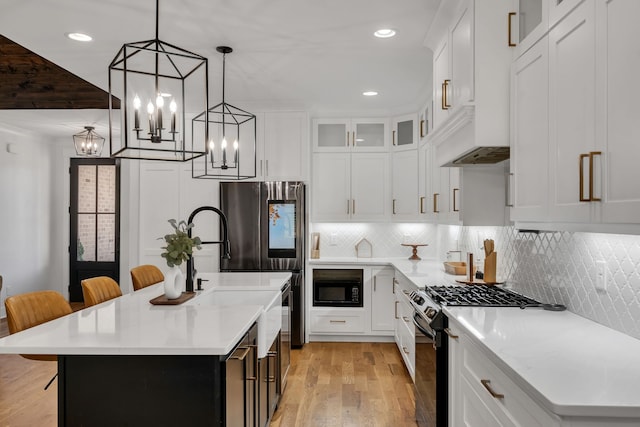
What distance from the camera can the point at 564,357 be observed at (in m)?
1.57

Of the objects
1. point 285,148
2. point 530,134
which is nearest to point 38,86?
point 285,148

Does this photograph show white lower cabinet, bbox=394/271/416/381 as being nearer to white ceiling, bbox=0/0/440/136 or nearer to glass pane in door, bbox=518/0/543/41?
white ceiling, bbox=0/0/440/136

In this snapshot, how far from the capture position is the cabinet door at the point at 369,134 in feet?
18.0

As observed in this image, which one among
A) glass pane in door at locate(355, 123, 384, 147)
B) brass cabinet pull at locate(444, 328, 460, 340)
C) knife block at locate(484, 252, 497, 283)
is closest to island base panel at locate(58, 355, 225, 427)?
brass cabinet pull at locate(444, 328, 460, 340)

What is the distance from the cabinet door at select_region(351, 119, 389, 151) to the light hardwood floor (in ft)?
7.48

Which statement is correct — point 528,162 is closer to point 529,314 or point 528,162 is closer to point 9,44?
point 529,314

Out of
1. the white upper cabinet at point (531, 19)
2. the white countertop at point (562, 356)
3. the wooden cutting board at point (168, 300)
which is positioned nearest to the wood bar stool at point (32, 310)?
the wooden cutting board at point (168, 300)

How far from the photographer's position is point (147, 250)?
528 cm

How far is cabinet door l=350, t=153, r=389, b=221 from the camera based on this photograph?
5441 mm

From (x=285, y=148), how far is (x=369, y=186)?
106 centimetres

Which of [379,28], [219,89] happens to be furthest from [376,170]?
[379,28]

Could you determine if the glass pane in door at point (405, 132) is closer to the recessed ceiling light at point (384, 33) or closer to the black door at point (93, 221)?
the recessed ceiling light at point (384, 33)

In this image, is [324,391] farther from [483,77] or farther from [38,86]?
[38,86]

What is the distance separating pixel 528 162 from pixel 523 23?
2.34ft
